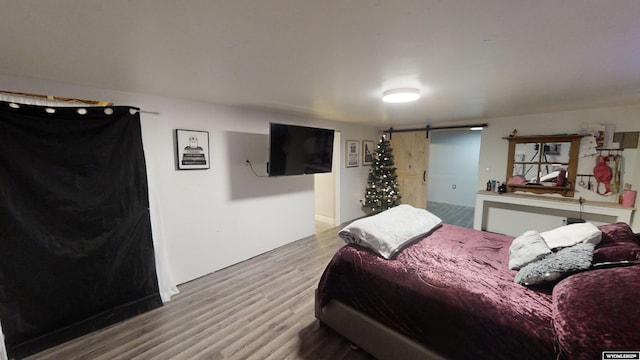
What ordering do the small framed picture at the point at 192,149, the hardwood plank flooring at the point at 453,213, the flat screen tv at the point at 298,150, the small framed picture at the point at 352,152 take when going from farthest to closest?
1. the hardwood plank flooring at the point at 453,213
2. the small framed picture at the point at 352,152
3. the flat screen tv at the point at 298,150
4. the small framed picture at the point at 192,149

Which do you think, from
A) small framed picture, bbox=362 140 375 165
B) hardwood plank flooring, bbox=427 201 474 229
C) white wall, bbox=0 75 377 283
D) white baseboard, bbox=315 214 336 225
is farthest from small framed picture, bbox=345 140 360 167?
hardwood plank flooring, bbox=427 201 474 229

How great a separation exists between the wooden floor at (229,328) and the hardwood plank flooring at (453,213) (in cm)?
399

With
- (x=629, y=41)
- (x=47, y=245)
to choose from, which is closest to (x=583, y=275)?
(x=629, y=41)

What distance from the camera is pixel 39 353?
74.2 inches

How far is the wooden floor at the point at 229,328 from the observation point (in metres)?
1.89

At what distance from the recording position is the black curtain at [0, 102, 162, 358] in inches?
72.7

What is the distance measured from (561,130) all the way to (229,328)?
5.29 meters

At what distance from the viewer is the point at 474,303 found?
141cm

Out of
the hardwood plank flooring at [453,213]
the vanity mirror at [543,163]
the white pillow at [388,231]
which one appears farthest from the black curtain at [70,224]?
the hardwood plank flooring at [453,213]

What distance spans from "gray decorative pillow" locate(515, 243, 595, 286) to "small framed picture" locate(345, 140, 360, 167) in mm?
Answer: 3714

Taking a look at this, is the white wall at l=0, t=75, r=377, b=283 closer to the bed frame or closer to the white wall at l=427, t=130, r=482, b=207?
the bed frame

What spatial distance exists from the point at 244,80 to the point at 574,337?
2.56 metres

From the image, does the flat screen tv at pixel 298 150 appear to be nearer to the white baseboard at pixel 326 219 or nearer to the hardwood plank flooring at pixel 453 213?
the white baseboard at pixel 326 219

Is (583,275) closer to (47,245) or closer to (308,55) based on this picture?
(308,55)
